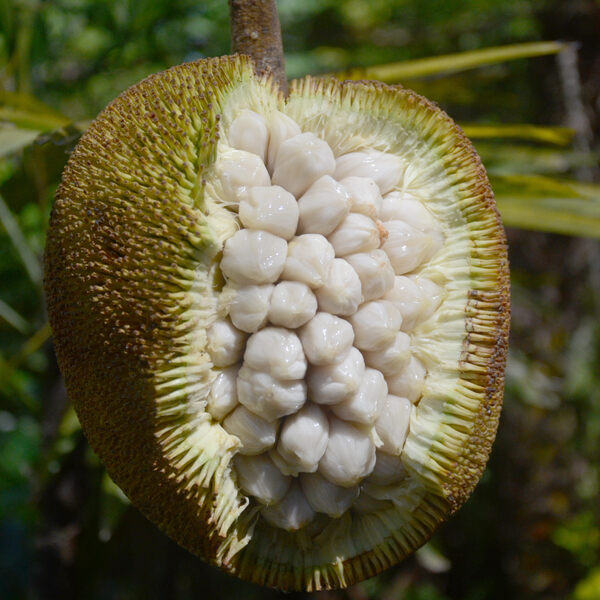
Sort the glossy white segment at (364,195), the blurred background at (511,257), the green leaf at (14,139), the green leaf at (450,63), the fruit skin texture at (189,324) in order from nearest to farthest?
the fruit skin texture at (189,324) → the glossy white segment at (364,195) → the green leaf at (14,139) → the green leaf at (450,63) → the blurred background at (511,257)

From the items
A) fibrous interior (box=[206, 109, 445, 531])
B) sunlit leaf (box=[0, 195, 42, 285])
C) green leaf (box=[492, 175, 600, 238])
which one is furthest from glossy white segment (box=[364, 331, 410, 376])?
sunlit leaf (box=[0, 195, 42, 285])

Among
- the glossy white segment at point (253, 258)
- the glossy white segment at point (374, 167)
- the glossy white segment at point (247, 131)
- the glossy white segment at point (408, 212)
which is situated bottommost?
the glossy white segment at point (253, 258)

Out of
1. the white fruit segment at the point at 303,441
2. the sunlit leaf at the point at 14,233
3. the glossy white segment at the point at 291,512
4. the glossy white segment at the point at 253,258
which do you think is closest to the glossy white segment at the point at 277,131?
the glossy white segment at the point at 253,258

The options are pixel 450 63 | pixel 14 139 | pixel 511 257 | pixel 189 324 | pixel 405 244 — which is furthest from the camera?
pixel 511 257

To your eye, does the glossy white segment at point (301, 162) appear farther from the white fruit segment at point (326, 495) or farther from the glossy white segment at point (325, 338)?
the white fruit segment at point (326, 495)

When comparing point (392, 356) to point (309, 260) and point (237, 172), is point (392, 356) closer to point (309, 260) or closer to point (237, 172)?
point (309, 260)

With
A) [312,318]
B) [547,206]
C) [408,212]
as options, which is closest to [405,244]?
[408,212]
